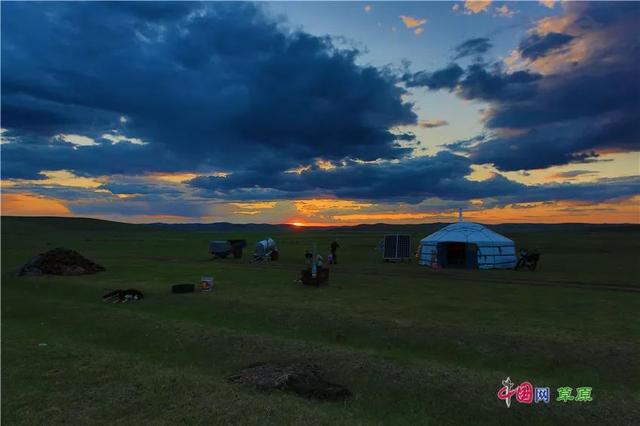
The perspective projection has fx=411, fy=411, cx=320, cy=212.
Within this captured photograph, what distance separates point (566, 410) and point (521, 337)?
4715 millimetres

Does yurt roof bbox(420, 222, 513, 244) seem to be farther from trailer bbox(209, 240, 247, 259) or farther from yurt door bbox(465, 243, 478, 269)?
trailer bbox(209, 240, 247, 259)

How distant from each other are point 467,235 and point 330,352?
29.9 meters

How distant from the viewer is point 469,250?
1511 inches

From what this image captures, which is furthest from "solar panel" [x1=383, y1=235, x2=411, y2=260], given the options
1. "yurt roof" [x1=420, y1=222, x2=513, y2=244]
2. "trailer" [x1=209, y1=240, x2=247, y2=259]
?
"trailer" [x1=209, y1=240, x2=247, y2=259]

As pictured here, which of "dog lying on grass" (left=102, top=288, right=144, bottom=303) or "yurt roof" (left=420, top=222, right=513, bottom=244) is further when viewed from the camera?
"yurt roof" (left=420, top=222, right=513, bottom=244)

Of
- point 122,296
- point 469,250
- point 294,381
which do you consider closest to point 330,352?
point 294,381

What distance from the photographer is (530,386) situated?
401 inches

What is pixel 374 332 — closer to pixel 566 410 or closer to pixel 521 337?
pixel 521 337

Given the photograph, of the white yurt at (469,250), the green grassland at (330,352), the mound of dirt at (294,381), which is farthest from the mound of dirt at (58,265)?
the white yurt at (469,250)

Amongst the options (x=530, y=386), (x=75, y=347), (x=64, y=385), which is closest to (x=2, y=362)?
(x=75, y=347)

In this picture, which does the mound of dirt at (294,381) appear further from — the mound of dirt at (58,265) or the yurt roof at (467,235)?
the yurt roof at (467,235)

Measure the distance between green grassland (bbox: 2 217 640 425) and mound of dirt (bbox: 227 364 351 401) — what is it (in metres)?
0.37

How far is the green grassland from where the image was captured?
9242 millimetres

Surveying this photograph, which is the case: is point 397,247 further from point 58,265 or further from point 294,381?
point 294,381
